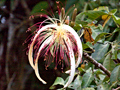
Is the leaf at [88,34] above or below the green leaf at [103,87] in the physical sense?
above

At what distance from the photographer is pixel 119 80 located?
529 millimetres

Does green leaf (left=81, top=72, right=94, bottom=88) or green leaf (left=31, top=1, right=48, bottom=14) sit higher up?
green leaf (left=31, top=1, right=48, bottom=14)

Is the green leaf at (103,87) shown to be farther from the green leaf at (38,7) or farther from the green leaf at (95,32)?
the green leaf at (38,7)

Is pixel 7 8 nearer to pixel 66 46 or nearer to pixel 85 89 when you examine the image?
pixel 66 46

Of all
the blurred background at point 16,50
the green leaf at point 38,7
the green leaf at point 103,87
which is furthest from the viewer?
the blurred background at point 16,50

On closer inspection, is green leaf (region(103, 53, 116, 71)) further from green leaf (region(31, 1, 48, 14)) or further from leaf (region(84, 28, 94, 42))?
green leaf (region(31, 1, 48, 14))

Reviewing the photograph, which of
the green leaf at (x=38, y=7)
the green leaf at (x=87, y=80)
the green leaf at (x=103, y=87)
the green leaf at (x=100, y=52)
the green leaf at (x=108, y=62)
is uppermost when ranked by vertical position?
the green leaf at (x=38, y=7)

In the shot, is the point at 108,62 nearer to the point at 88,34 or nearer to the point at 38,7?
the point at 88,34

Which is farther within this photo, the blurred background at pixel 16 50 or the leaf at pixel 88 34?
the blurred background at pixel 16 50

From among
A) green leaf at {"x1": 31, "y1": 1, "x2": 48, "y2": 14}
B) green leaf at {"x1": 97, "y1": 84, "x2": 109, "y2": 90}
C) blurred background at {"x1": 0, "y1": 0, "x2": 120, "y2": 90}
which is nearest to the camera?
green leaf at {"x1": 97, "y1": 84, "x2": 109, "y2": 90}

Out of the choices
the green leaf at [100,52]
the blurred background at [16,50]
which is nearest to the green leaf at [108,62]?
the green leaf at [100,52]

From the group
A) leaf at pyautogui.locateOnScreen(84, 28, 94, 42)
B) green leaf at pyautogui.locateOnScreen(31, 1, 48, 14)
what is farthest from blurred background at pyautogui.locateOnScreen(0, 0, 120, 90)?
leaf at pyautogui.locateOnScreen(84, 28, 94, 42)

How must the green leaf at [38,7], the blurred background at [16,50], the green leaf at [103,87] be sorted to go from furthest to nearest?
the blurred background at [16,50] < the green leaf at [38,7] < the green leaf at [103,87]

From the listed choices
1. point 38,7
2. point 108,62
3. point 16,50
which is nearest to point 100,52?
point 108,62
